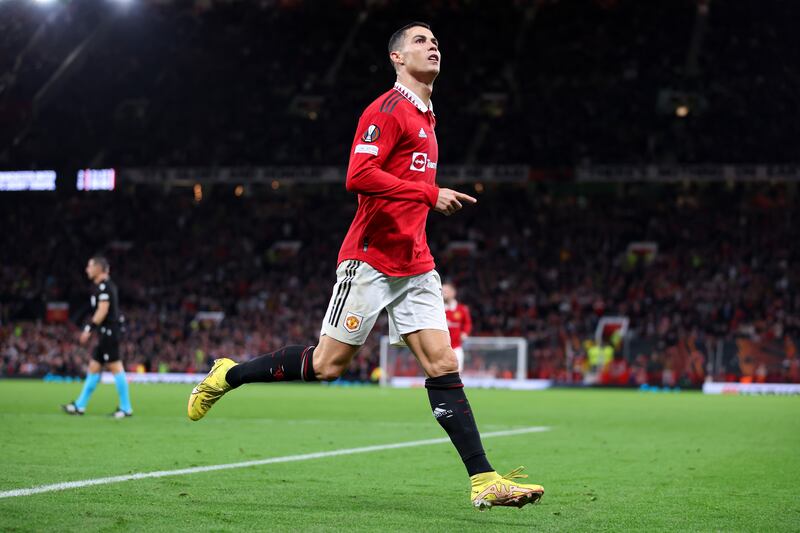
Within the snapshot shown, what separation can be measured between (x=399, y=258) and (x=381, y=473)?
241cm

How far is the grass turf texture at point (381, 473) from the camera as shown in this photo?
5461mm

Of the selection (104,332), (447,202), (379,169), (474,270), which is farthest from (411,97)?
(474,270)

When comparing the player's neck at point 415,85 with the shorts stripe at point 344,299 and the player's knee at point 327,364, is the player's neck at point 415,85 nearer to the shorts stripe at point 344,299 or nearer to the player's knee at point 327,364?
the shorts stripe at point 344,299

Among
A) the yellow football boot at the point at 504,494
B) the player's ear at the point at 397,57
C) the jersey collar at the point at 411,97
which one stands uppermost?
the player's ear at the point at 397,57

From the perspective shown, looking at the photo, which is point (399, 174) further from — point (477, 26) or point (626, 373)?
point (477, 26)

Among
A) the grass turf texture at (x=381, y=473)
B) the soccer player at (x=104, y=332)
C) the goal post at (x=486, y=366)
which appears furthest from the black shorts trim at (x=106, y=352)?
the goal post at (x=486, y=366)

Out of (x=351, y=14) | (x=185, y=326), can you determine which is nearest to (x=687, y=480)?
(x=185, y=326)

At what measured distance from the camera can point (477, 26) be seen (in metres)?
43.4

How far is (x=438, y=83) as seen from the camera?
41.8 metres

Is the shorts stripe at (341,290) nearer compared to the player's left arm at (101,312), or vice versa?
the shorts stripe at (341,290)

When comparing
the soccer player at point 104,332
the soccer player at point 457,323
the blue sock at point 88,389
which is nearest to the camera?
the soccer player at point 104,332

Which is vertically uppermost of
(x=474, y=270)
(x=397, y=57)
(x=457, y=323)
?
(x=474, y=270)

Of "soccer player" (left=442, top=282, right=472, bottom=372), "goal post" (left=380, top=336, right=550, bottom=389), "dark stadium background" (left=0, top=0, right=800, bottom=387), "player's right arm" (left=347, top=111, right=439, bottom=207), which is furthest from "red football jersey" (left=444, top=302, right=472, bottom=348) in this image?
"player's right arm" (left=347, top=111, right=439, bottom=207)

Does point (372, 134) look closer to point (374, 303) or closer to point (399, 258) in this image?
point (399, 258)
